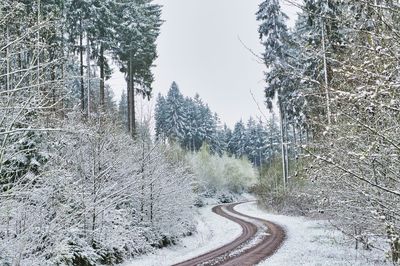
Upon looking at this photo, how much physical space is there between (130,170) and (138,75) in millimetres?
17553

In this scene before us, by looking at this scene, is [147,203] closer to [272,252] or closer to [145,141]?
[145,141]

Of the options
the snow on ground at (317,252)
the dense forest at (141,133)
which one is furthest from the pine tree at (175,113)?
the snow on ground at (317,252)

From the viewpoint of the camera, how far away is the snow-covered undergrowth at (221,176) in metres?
60.1

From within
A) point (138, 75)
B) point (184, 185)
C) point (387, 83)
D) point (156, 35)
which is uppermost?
point (156, 35)

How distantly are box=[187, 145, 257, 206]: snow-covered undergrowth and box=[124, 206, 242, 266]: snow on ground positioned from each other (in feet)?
84.0

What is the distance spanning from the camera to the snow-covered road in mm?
14452

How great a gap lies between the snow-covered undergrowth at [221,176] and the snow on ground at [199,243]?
84.0 feet

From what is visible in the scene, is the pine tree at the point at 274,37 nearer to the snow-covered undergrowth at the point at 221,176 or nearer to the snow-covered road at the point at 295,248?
the snow-covered road at the point at 295,248

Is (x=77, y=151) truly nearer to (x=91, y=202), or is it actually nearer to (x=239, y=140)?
(x=91, y=202)

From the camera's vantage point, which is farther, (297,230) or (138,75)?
(138,75)

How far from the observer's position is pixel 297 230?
2478cm

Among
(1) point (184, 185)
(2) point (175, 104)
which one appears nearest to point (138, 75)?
(1) point (184, 185)

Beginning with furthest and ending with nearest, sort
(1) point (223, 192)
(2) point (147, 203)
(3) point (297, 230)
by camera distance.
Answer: (1) point (223, 192) → (3) point (297, 230) → (2) point (147, 203)

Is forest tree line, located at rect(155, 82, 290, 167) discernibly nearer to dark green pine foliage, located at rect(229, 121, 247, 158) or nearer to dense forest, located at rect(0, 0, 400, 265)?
Answer: dark green pine foliage, located at rect(229, 121, 247, 158)
